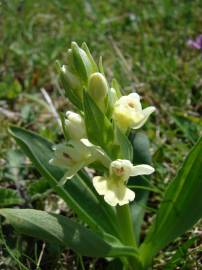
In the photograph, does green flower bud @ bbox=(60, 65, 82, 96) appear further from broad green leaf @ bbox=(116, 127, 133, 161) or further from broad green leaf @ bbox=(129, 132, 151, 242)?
broad green leaf @ bbox=(129, 132, 151, 242)

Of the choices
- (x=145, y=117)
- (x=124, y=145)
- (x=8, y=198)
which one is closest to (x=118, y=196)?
(x=124, y=145)

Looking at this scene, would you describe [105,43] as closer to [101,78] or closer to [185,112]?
[185,112]

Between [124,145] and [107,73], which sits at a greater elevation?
[124,145]

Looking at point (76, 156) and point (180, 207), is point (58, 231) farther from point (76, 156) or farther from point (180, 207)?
point (180, 207)

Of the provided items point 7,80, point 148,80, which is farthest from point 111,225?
point 7,80

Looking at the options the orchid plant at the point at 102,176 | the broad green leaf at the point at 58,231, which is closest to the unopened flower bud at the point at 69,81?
the orchid plant at the point at 102,176

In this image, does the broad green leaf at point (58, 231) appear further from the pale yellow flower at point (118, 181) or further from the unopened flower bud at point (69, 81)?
the unopened flower bud at point (69, 81)
